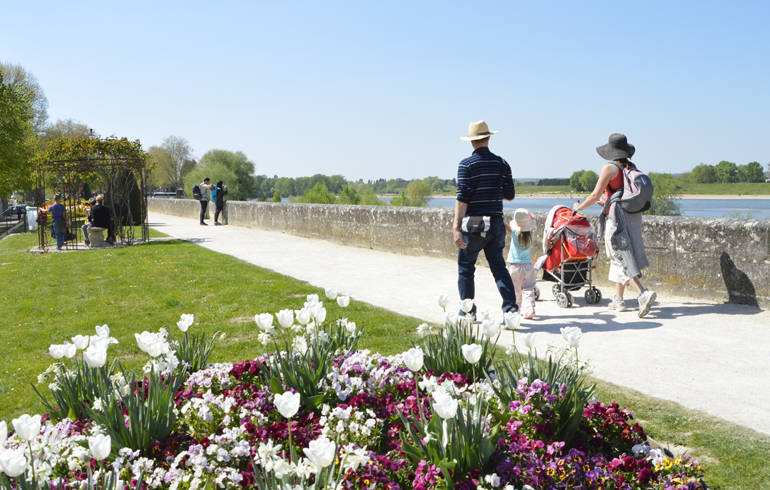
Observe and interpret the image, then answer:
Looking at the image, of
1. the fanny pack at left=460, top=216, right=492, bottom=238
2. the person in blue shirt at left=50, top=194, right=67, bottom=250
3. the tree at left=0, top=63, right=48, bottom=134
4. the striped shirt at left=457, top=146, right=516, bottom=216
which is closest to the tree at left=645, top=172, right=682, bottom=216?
the striped shirt at left=457, top=146, right=516, bottom=216

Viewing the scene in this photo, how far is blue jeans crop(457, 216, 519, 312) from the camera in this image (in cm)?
585

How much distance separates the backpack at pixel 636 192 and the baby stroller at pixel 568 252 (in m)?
0.55

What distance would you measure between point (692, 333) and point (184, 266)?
8461 mm

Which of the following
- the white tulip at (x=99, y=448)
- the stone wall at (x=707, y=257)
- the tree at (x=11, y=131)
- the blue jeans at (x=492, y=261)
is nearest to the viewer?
the white tulip at (x=99, y=448)

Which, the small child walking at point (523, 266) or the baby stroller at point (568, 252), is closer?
the small child walking at point (523, 266)

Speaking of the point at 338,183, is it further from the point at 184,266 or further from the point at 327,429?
the point at 327,429

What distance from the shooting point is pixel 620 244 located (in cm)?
658

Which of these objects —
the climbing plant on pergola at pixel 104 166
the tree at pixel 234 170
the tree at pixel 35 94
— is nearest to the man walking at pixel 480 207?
the climbing plant on pergola at pixel 104 166

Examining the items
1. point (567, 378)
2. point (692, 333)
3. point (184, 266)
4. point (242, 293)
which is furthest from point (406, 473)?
→ point (184, 266)

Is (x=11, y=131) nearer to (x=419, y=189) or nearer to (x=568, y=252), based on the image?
(x=568, y=252)

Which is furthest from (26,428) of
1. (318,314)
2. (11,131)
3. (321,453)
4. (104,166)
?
(11,131)

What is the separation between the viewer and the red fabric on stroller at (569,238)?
6887mm

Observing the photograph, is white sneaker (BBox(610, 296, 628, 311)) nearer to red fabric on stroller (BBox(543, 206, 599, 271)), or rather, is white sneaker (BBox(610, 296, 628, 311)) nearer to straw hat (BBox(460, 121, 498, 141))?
red fabric on stroller (BBox(543, 206, 599, 271))

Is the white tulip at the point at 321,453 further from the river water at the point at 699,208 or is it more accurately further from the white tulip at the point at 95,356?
the river water at the point at 699,208
